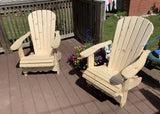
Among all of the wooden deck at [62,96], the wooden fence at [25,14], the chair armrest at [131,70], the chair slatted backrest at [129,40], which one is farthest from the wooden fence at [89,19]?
the chair armrest at [131,70]

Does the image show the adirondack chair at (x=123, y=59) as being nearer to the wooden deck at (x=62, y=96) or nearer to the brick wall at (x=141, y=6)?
the wooden deck at (x=62, y=96)

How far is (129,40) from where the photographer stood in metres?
2.37

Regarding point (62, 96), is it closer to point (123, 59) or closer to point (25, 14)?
point (123, 59)

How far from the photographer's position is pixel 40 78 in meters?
2.89

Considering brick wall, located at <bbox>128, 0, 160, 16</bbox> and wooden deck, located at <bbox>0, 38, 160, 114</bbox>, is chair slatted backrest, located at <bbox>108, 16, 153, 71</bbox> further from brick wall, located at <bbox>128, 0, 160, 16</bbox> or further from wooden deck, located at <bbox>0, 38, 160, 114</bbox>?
brick wall, located at <bbox>128, 0, 160, 16</bbox>

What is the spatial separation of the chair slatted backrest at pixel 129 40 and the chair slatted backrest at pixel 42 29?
153 centimetres

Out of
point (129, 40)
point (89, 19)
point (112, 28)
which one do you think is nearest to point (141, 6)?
point (112, 28)

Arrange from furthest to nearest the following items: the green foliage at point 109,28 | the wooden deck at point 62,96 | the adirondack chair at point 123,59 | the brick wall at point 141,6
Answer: the brick wall at point 141,6, the green foliage at point 109,28, the wooden deck at point 62,96, the adirondack chair at point 123,59

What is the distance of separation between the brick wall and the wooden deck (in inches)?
184

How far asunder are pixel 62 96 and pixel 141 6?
6199mm

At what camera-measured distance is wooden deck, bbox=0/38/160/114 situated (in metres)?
2.20

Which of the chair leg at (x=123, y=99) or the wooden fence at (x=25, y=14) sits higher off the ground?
the wooden fence at (x=25, y=14)

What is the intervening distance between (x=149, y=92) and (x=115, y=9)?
6.04 m

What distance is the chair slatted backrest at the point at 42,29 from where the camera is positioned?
3271 millimetres
